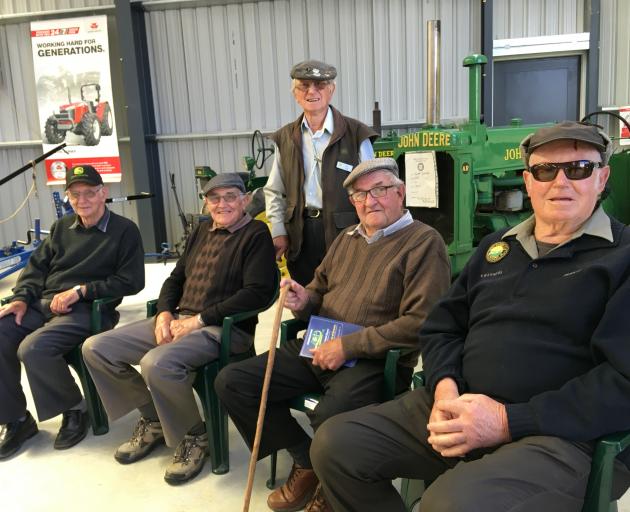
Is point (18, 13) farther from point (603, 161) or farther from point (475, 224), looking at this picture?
point (603, 161)

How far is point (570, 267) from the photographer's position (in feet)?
4.41

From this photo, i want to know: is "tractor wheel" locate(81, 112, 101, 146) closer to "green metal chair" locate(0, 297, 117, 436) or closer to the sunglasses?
"green metal chair" locate(0, 297, 117, 436)

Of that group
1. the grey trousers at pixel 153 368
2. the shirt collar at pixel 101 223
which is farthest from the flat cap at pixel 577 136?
the shirt collar at pixel 101 223

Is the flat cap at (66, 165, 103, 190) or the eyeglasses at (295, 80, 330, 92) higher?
the eyeglasses at (295, 80, 330, 92)

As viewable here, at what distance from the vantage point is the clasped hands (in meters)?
1.28

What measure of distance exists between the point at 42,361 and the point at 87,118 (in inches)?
194

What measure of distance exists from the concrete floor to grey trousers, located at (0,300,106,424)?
8.1 inches

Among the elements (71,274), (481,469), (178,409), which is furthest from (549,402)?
(71,274)

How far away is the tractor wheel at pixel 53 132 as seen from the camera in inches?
262

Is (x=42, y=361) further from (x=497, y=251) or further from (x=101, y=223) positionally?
(x=497, y=251)

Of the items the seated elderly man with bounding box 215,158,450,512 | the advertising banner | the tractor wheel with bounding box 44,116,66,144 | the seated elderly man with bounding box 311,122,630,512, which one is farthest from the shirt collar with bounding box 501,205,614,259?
the tractor wheel with bounding box 44,116,66,144

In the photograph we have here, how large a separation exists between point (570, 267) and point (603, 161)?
0.30m

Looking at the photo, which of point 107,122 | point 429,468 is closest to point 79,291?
point 429,468

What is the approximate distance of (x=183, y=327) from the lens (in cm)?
225
